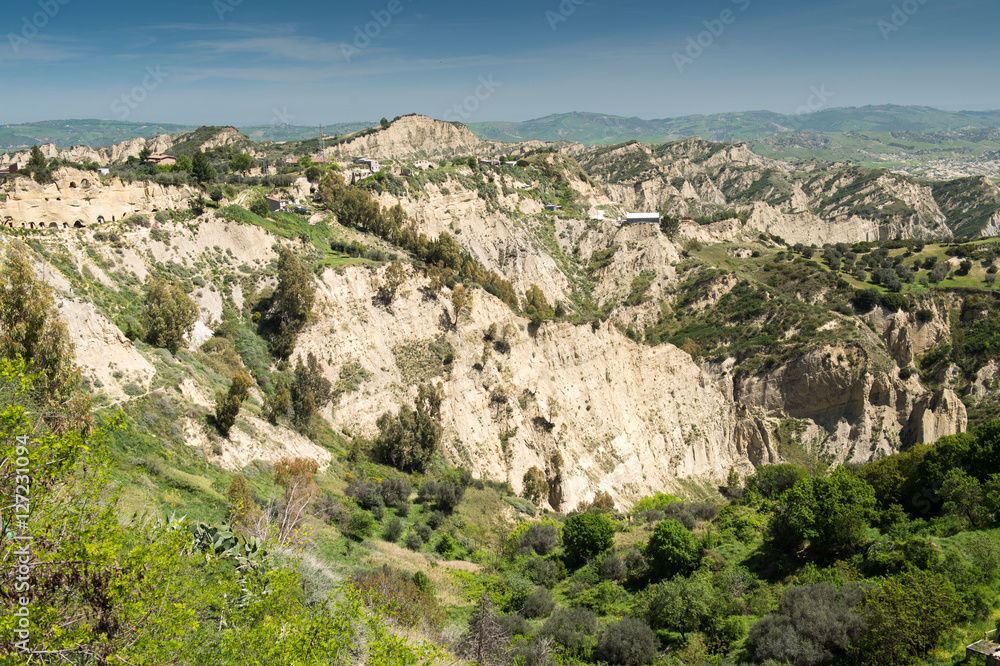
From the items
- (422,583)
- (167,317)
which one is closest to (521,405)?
(422,583)

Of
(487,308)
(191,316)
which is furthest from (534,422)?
(191,316)

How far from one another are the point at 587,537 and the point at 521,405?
16951 mm

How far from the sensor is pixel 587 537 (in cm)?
2439

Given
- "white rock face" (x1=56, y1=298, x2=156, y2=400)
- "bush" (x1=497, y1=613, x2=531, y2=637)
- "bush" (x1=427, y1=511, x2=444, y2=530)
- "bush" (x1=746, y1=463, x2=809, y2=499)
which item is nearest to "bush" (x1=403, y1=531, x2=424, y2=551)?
"bush" (x1=427, y1=511, x2=444, y2=530)

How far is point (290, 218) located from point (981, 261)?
76095 millimetres

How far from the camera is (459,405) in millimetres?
38219

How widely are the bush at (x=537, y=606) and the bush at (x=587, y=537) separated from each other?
4.60 metres

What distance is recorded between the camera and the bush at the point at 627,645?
53.4 feet

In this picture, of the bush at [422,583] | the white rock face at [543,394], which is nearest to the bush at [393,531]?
the bush at [422,583]

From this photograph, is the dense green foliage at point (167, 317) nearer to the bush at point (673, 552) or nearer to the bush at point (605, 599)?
the bush at point (605, 599)

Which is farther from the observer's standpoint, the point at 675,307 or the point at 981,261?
the point at 981,261

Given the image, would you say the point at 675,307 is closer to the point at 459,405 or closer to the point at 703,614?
the point at 459,405

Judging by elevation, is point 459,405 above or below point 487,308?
below

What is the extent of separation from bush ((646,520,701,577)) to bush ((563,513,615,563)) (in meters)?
2.45
